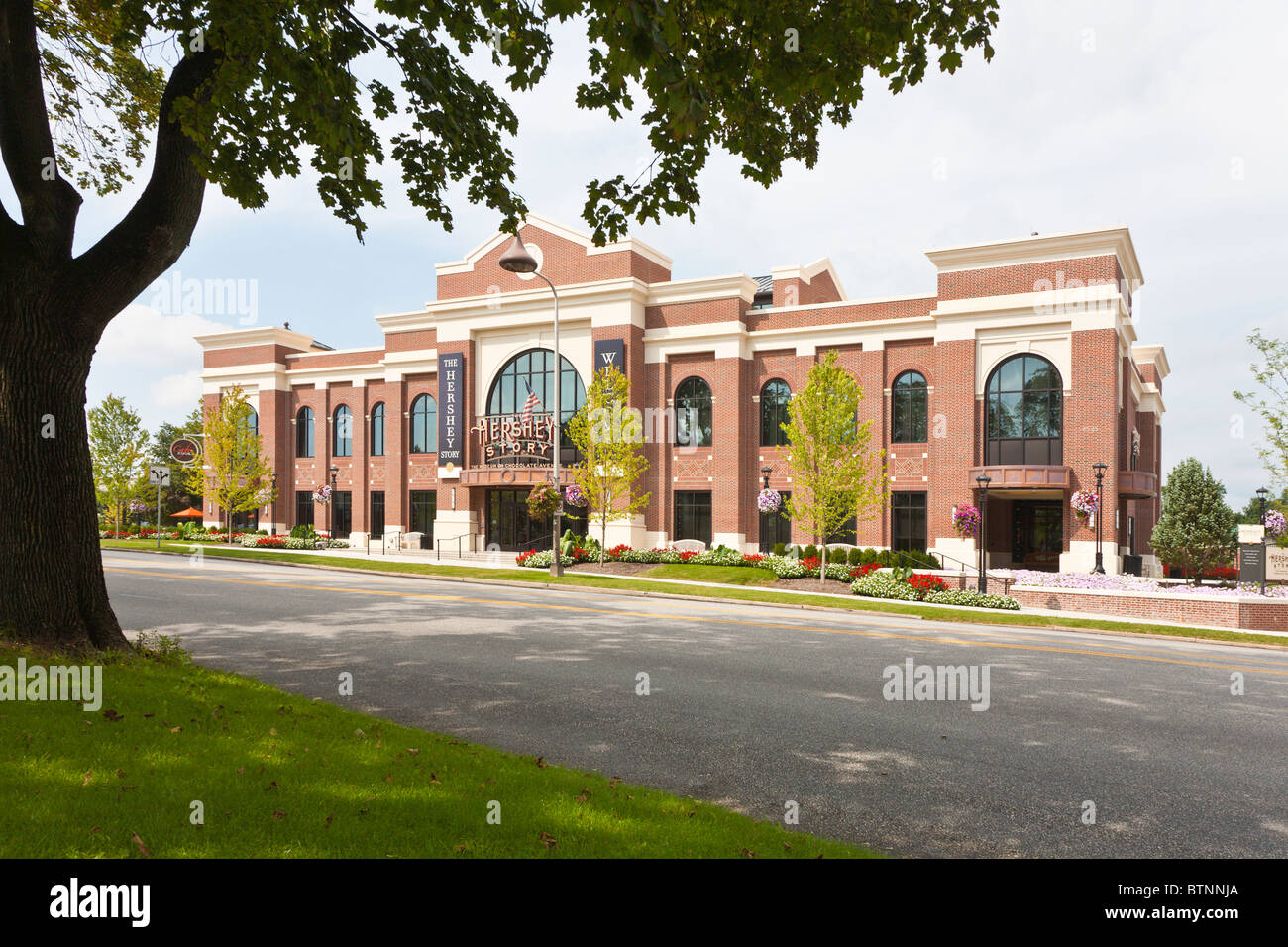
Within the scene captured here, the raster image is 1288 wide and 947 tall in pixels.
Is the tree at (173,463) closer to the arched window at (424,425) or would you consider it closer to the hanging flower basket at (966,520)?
the arched window at (424,425)

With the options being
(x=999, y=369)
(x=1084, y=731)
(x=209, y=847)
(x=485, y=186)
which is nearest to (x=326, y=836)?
(x=209, y=847)

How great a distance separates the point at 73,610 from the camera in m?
7.61

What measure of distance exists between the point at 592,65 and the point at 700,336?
86.0 ft

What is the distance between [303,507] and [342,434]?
529cm

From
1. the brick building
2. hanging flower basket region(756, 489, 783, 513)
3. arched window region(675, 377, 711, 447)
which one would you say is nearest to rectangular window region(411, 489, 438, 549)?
the brick building

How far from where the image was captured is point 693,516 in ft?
110

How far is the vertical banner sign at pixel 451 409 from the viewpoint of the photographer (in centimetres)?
3716

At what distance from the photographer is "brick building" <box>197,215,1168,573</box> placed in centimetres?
2756

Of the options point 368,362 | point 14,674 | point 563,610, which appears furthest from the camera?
point 368,362

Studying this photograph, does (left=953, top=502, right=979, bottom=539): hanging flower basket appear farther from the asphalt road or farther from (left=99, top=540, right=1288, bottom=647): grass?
the asphalt road

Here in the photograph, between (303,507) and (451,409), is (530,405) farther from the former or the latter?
(303,507)
